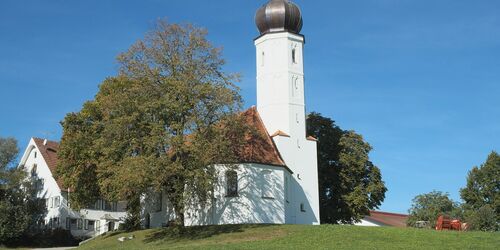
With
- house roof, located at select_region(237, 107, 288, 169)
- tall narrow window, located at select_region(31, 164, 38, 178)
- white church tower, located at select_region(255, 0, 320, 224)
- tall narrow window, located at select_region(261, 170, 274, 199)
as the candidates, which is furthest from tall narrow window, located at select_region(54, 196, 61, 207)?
tall narrow window, located at select_region(261, 170, 274, 199)

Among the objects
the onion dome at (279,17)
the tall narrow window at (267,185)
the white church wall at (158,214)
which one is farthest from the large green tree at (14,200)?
the onion dome at (279,17)

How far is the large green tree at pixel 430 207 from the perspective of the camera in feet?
200

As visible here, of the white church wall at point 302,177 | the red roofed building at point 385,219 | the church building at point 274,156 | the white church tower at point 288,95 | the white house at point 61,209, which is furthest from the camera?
the red roofed building at point 385,219

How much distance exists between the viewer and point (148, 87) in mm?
36438

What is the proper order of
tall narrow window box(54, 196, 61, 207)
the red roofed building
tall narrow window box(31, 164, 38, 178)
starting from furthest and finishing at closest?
the red roofed building
tall narrow window box(31, 164, 38, 178)
tall narrow window box(54, 196, 61, 207)

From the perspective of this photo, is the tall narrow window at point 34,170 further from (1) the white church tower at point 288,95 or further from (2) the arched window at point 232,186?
(2) the arched window at point 232,186

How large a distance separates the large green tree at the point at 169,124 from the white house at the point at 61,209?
19.4m

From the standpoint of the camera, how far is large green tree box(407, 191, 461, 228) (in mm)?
61062

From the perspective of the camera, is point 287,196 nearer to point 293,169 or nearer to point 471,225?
point 293,169

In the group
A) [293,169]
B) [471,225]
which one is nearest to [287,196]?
[293,169]

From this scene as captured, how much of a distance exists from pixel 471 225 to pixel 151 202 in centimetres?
2713

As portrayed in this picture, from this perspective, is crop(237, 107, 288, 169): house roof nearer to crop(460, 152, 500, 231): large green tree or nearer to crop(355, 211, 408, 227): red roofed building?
crop(460, 152, 500, 231): large green tree

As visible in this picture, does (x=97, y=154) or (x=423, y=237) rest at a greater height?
(x=97, y=154)

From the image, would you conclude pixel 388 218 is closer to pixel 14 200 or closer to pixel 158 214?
pixel 158 214
